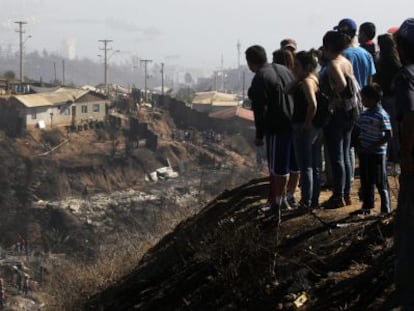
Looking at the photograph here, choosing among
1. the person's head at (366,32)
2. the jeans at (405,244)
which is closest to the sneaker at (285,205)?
the person's head at (366,32)

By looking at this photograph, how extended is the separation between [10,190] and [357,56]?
42593mm

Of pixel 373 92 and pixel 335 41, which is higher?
pixel 335 41

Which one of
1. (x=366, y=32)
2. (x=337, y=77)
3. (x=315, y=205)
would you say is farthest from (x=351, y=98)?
(x=366, y=32)

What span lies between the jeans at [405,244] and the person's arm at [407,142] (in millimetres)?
43

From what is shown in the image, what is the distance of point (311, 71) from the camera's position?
5535 millimetres

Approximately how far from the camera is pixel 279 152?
18.1 ft

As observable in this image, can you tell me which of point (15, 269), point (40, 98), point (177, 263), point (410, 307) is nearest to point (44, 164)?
point (40, 98)

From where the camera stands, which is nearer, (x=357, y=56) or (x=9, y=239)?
(x=357, y=56)

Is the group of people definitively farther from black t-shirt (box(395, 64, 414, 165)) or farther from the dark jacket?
black t-shirt (box(395, 64, 414, 165))

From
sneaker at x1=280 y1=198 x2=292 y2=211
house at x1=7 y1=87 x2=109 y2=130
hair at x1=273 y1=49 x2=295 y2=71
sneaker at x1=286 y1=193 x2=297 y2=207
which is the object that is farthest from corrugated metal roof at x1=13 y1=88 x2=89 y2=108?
sneaker at x1=280 y1=198 x2=292 y2=211

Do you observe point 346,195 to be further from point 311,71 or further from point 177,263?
point 177,263

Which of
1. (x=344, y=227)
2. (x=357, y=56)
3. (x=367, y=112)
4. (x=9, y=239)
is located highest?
(x=357, y=56)

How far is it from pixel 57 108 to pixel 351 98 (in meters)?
53.1

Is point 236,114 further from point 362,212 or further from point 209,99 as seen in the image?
point 362,212
